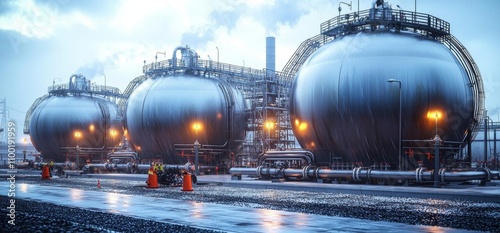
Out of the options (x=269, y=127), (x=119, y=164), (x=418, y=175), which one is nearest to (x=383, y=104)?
(x=418, y=175)

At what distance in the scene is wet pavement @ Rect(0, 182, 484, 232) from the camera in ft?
41.9

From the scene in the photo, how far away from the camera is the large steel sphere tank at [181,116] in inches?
1843

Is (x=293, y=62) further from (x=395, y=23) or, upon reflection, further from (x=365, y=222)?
(x=365, y=222)

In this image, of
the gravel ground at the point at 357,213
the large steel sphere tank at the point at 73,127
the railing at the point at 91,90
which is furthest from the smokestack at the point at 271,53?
the gravel ground at the point at 357,213

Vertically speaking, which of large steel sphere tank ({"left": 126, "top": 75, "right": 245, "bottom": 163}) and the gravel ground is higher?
large steel sphere tank ({"left": 126, "top": 75, "right": 245, "bottom": 163})

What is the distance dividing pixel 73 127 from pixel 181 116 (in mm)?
21206

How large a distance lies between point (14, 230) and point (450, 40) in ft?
106

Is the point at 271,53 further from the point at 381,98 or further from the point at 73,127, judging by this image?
the point at 381,98

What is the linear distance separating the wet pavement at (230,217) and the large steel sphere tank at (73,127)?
44185 mm

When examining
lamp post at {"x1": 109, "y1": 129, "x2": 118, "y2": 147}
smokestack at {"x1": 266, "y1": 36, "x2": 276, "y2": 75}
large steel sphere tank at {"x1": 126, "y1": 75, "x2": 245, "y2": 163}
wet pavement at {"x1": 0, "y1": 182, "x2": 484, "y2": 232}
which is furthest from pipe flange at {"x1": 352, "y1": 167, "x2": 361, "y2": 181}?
lamp post at {"x1": 109, "y1": 129, "x2": 118, "y2": 147}

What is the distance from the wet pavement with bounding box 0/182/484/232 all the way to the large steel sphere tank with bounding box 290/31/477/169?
15861 millimetres

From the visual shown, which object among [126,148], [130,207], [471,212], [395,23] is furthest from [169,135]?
[471,212]

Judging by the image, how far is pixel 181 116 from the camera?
46625 mm

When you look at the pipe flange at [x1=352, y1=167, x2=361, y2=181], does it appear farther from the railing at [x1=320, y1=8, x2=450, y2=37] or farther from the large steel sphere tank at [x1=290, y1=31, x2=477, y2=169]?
the railing at [x1=320, y1=8, x2=450, y2=37]
